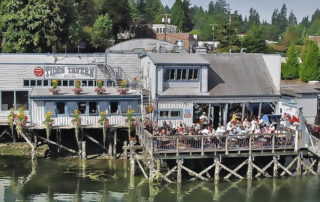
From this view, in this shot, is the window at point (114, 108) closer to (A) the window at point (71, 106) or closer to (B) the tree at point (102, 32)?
(A) the window at point (71, 106)

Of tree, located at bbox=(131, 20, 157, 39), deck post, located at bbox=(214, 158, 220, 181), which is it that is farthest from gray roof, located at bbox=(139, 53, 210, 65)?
tree, located at bbox=(131, 20, 157, 39)

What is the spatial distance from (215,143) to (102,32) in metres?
39.6

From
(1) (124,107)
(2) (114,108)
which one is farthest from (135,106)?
(2) (114,108)

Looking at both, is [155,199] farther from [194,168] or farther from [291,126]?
[291,126]

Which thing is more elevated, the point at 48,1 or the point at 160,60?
the point at 48,1

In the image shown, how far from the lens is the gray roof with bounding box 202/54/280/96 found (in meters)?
34.3

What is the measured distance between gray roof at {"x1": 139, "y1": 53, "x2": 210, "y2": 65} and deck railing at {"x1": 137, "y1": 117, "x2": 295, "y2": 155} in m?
5.54

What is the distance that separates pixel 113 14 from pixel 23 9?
84.5 ft

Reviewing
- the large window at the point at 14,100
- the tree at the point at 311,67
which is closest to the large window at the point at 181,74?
the large window at the point at 14,100

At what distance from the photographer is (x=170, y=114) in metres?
33.0

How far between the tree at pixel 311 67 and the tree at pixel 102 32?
27.1m

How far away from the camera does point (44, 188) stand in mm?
29328

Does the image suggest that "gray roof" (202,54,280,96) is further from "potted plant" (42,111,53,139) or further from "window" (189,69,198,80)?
"potted plant" (42,111,53,139)

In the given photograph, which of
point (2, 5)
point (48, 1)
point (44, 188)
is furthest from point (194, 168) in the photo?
point (2, 5)
